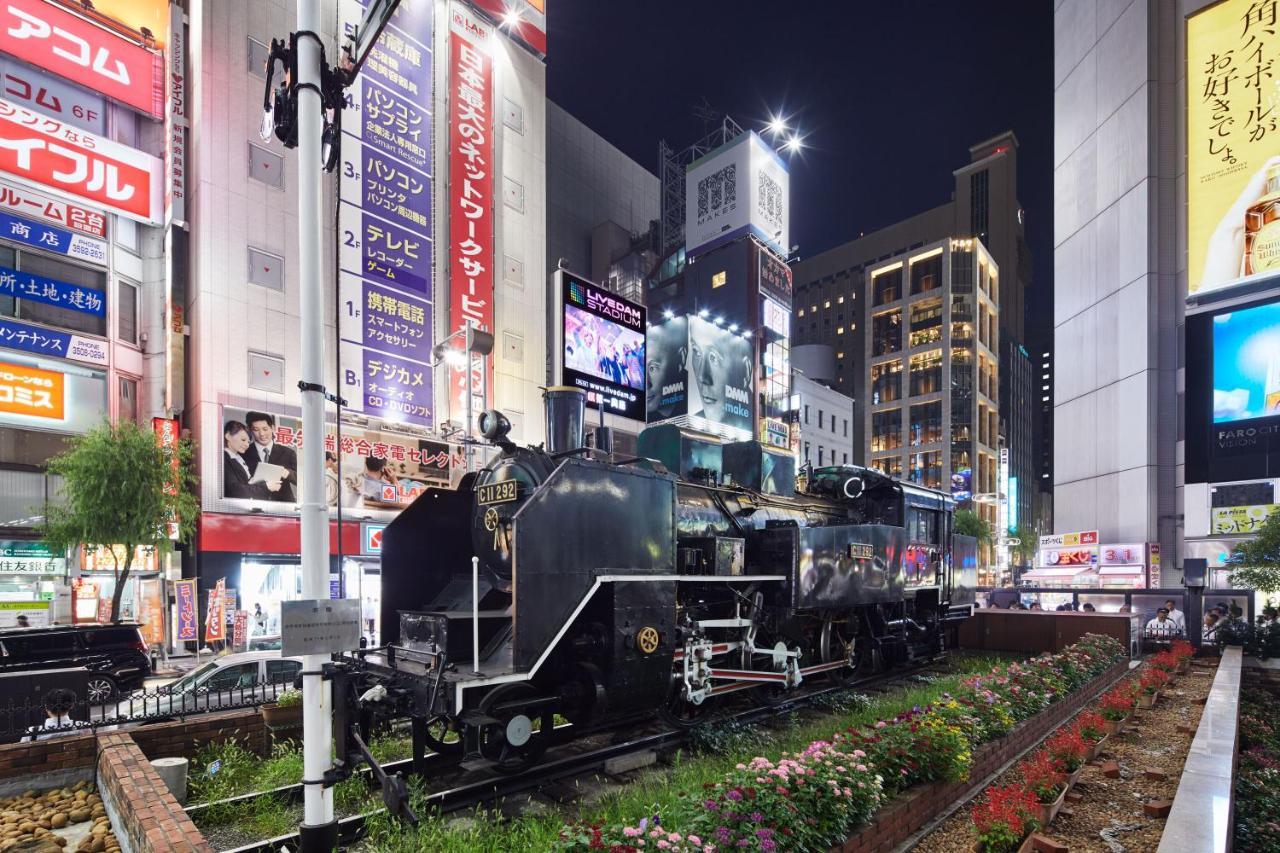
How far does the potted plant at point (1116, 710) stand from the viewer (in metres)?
8.54

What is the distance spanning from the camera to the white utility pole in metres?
4.23

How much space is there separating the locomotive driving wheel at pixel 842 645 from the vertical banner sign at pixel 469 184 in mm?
16046

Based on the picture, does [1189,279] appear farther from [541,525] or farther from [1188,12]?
[541,525]

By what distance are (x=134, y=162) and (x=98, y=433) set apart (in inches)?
342

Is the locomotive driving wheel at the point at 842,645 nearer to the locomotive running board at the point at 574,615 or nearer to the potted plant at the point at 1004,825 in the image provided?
the locomotive running board at the point at 574,615

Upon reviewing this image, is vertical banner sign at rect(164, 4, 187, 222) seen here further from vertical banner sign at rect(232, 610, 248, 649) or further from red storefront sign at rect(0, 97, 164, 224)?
vertical banner sign at rect(232, 610, 248, 649)

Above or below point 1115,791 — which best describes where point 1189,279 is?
above

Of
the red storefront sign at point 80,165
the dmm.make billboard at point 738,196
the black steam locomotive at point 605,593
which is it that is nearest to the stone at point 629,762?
the black steam locomotive at point 605,593

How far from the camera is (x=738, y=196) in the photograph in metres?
44.7

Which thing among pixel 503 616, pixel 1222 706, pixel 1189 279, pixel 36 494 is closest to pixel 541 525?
pixel 503 616

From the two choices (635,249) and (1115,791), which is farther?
(635,249)

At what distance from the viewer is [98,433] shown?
16641mm

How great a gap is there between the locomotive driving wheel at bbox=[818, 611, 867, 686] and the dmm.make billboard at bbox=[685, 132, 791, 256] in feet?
122

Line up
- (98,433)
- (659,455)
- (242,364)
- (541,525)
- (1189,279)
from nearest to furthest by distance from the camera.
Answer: (541,525)
(659,455)
(98,433)
(242,364)
(1189,279)
